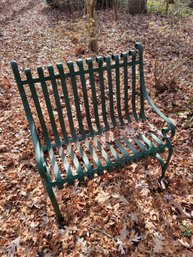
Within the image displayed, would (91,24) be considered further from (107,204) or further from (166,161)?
(107,204)

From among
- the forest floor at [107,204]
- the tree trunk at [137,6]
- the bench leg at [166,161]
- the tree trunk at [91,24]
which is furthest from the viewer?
the tree trunk at [137,6]

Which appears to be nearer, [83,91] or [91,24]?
[83,91]

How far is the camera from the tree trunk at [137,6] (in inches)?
344

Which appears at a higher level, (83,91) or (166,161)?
(83,91)

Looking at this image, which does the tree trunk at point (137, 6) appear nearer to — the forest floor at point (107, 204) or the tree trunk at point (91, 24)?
the tree trunk at point (91, 24)

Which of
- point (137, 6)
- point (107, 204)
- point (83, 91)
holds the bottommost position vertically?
point (107, 204)

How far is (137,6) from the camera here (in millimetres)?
8828

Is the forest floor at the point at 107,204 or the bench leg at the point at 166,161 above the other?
the bench leg at the point at 166,161

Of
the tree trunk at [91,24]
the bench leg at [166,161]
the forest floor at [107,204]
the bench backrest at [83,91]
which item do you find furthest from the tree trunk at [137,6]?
the bench leg at [166,161]

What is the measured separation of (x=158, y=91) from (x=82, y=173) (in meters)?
2.66

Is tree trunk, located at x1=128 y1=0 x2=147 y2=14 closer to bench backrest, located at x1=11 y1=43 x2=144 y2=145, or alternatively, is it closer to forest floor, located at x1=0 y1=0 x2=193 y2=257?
forest floor, located at x1=0 y1=0 x2=193 y2=257

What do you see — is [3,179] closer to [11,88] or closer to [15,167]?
[15,167]

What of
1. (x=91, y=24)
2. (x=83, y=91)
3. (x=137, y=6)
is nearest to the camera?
(x=83, y=91)

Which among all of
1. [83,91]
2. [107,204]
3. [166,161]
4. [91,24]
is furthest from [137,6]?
[107,204]
